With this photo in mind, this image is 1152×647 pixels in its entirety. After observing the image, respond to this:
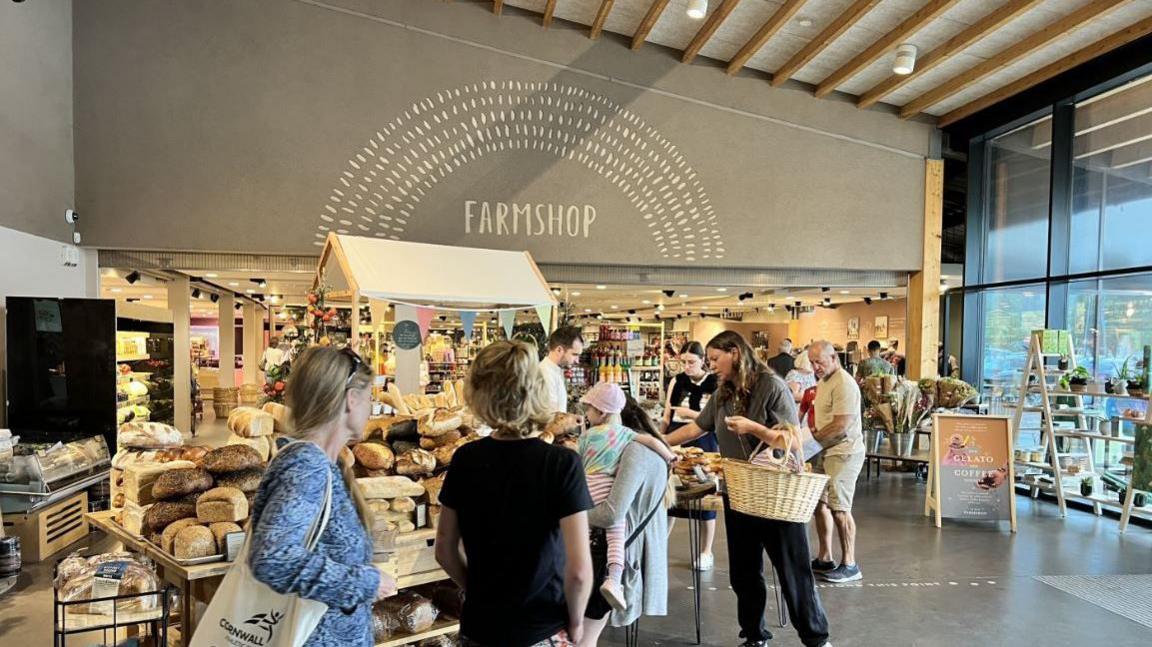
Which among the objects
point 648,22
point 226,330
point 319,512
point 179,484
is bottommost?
point 179,484

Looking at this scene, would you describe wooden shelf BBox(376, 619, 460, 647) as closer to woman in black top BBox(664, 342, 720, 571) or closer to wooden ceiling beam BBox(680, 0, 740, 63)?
woman in black top BBox(664, 342, 720, 571)

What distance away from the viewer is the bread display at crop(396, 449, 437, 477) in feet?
10.1

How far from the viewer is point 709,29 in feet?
24.3

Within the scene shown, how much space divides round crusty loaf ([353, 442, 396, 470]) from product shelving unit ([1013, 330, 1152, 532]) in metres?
6.12

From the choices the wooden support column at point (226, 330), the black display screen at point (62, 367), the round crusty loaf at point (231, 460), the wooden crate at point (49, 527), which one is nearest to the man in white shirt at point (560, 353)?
the round crusty loaf at point (231, 460)

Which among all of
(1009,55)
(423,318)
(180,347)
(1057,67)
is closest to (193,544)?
(423,318)

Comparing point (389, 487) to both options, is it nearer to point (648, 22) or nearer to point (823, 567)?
point (823, 567)

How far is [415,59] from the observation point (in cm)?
771

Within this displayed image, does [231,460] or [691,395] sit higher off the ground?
[231,460]

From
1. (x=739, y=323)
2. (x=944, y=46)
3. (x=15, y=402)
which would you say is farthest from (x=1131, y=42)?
(x=739, y=323)

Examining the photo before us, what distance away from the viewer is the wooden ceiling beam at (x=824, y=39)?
21.3 feet

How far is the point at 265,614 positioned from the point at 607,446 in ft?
4.51

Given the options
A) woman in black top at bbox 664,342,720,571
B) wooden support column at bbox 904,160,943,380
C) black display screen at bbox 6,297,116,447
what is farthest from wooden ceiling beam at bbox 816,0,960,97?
black display screen at bbox 6,297,116,447

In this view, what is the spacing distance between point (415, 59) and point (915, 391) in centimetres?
622
